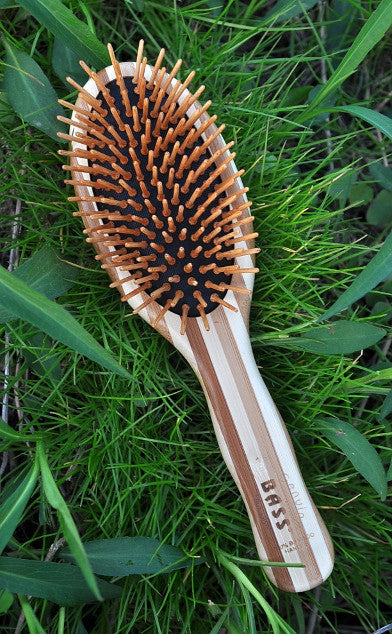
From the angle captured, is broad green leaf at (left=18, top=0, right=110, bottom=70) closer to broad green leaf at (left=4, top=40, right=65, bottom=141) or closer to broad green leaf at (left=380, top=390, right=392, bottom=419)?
broad green leaf at (left=4, top=40, right=65, bottom=141)

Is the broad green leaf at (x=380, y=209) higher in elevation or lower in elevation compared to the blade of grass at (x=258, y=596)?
higher

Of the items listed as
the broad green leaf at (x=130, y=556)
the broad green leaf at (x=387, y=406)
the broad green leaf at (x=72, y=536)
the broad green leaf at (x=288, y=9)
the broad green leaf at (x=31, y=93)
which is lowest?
the broad green leaf at (x=387, y=406)

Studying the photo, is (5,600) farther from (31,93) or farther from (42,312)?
(31,93)

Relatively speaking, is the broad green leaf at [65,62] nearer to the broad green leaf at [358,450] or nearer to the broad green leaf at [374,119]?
the broad green leaf at [374,119]

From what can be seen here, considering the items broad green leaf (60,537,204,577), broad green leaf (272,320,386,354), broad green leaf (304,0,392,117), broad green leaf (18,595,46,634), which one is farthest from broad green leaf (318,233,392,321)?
broad green leaf (18,595,46,634)

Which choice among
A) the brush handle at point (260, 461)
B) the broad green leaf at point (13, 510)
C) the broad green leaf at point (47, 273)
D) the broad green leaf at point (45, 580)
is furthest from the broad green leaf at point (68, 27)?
the broad green leaf at point (45, 580)

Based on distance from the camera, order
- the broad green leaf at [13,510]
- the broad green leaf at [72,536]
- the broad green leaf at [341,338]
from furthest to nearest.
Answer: the broad green leaf at [341,338]
the broad green leaf at [13,510]
the broad green leaf at [72,536]

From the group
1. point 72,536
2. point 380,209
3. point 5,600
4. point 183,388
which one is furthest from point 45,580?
point 380,209

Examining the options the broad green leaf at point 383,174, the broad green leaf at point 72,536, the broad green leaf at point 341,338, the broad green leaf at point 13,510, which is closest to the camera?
the broad green leaf at point 72,536
